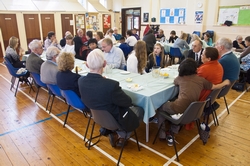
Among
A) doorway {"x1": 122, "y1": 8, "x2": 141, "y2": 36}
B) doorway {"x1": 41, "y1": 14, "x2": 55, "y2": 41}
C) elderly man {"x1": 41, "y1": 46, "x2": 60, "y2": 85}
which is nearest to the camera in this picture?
elderly man {"x1": 41, "y1": 46, "x2": 60, "y2": 85}

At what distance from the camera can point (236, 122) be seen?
330 cm

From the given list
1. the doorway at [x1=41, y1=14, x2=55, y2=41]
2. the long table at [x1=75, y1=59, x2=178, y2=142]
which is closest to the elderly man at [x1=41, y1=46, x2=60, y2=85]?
the long table at [x1=75, y1=59, x2=178, y2=142]

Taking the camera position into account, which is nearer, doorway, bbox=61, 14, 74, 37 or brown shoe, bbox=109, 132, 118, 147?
brown shoe, bbox=109, 132, 118, 147

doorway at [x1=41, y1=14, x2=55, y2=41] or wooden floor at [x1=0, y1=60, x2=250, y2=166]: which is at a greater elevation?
doorway at [x1=41, y1=14, x2=55, y2=41]

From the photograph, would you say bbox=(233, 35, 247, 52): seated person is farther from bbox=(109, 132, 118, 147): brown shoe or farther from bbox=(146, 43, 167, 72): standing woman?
bbox=(109, 132, 118, 147): brown shoe

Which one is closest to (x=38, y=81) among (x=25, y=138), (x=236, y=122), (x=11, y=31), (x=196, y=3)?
(x=25, y=138)

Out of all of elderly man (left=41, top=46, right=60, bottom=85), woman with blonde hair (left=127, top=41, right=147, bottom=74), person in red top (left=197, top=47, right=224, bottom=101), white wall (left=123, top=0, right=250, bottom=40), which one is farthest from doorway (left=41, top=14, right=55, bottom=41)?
person in red top (left=197, top=47, right=224, bottom=101)

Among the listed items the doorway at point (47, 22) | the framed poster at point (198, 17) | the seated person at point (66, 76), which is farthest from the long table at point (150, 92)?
the doorway at point (47, 22)

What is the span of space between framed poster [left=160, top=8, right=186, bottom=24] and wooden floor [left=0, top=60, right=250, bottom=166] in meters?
6.80

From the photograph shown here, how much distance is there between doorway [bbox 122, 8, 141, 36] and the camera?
458 inches

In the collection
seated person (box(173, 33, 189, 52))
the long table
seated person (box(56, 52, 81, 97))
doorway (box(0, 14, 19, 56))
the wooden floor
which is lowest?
the wooden floor

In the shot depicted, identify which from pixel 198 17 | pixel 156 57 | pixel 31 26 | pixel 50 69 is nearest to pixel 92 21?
pixel 31 26

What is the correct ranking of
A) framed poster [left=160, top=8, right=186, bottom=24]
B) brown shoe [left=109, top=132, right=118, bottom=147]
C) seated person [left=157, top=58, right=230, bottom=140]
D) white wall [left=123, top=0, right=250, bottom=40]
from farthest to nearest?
framed poster [left=160, top=8, right=186, bottom=24] < white wall [left=123, top=0, right=250, bottom=40] < brown shoe [left=109, top=132, right=118, bottom=147] < seated person [left=157, top=58, right=230, bottom=140]

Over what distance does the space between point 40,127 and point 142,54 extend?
7.07 feet
